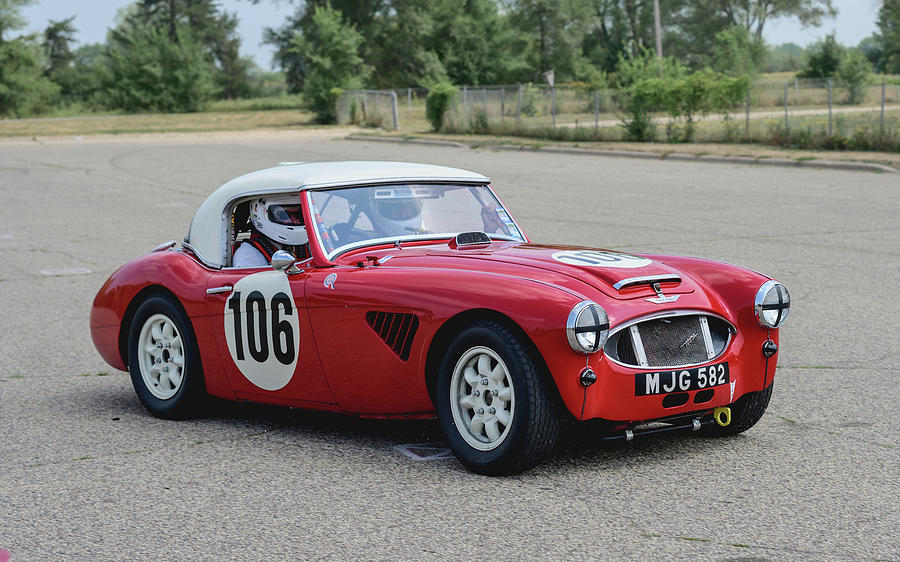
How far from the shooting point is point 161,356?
239 inches

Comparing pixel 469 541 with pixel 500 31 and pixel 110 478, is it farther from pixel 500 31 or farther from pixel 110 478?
pixel 500 31

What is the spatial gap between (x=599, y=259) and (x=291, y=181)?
178 cm

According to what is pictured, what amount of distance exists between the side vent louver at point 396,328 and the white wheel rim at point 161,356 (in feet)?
4.93

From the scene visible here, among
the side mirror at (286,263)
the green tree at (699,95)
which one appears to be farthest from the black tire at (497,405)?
the green tree at (699,95)

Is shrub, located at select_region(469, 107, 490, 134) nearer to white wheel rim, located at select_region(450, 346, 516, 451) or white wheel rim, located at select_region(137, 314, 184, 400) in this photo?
white wheel rim, located at select_region(137, 314, 184, 400)

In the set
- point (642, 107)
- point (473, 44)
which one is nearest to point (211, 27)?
point (473, 44)

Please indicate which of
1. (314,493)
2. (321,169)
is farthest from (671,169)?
(314,493)

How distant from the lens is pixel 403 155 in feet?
99.9

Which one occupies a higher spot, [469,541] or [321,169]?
[321,169]

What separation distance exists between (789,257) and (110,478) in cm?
829

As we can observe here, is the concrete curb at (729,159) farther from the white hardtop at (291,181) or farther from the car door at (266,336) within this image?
the car door at (266,336)

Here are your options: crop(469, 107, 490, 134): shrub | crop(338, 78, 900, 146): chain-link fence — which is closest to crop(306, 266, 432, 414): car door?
crop(338, 78, 900, 146): chain-link fence

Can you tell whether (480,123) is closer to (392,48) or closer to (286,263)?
(286,263)

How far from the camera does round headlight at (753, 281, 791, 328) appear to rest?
16.3 feet
